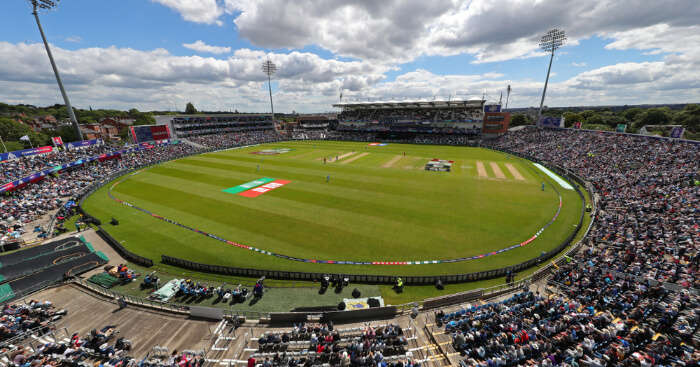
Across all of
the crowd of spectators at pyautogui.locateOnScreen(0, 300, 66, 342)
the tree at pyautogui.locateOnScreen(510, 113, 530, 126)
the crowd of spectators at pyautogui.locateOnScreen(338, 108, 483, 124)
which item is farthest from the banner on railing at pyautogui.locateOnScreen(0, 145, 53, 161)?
the tree at pyautogui.locateOnScreen(510, 113, 530, 126)

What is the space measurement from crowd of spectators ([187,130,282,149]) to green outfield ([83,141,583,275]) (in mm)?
37533

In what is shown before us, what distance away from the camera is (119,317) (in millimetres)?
14914

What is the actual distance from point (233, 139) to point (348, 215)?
273 ft

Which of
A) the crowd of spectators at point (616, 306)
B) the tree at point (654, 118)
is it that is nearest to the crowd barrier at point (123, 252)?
the crowd of spectators at point (616, 306)

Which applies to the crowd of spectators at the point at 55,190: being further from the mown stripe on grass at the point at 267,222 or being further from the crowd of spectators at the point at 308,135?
the crowd of spectators at the point at 308,135

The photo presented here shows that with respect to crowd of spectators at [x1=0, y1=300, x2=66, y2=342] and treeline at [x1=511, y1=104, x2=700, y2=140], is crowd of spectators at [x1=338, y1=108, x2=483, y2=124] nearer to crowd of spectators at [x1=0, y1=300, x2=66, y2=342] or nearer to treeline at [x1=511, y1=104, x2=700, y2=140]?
treeline at [x1=511, y1=104, x2=700, y2=140]

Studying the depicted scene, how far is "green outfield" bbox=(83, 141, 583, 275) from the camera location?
22578 millimetres

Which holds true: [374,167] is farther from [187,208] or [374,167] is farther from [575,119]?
[575,119]

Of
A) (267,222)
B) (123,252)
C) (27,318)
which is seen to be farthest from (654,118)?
(27,318)

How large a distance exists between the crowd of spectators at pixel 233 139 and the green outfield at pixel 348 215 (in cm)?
3753

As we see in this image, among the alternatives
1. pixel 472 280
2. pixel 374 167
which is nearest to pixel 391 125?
pixel 374 167

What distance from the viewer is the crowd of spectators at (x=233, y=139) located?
8910 centimetres

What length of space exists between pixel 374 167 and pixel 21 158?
66451mm

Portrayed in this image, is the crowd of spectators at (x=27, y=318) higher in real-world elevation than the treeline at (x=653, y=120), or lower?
lower
